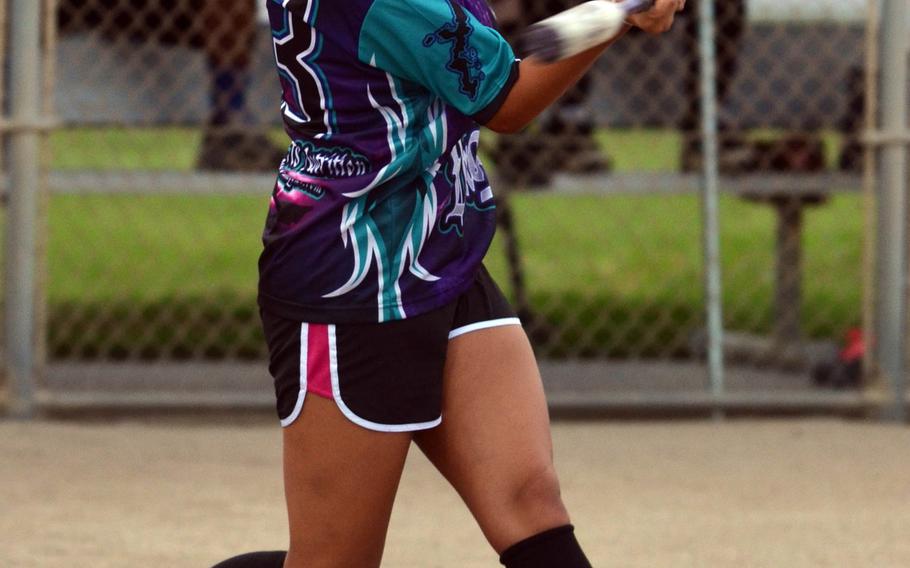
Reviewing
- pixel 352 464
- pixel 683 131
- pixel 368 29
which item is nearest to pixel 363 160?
pixel 368 29

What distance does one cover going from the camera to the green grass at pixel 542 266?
285 inches

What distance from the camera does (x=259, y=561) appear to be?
2.65 meters

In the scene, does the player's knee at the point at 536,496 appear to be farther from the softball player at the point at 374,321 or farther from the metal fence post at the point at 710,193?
the metal fence post at the point at 710,193

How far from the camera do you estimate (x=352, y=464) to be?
7.35 ft

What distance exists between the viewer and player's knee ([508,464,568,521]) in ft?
7.45

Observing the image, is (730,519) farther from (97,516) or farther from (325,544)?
(325,544)

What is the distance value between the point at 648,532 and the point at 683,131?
222cm

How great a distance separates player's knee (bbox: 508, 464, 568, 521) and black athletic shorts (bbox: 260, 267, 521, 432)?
154 millimetres

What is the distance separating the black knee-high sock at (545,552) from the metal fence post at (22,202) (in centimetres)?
332

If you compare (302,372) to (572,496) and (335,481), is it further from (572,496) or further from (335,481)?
(572,496)

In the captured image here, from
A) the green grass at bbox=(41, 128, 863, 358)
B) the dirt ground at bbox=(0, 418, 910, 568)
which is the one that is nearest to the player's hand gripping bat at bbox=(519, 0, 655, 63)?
the dirt ground at bbox=(0, 418, 910, 568)

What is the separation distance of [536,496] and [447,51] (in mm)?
658

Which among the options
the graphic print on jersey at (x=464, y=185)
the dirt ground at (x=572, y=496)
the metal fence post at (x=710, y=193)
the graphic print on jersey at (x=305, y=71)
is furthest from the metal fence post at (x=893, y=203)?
the graphic print on jersey at (x=305, y=71)

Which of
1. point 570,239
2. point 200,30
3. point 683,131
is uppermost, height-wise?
point 200,30
